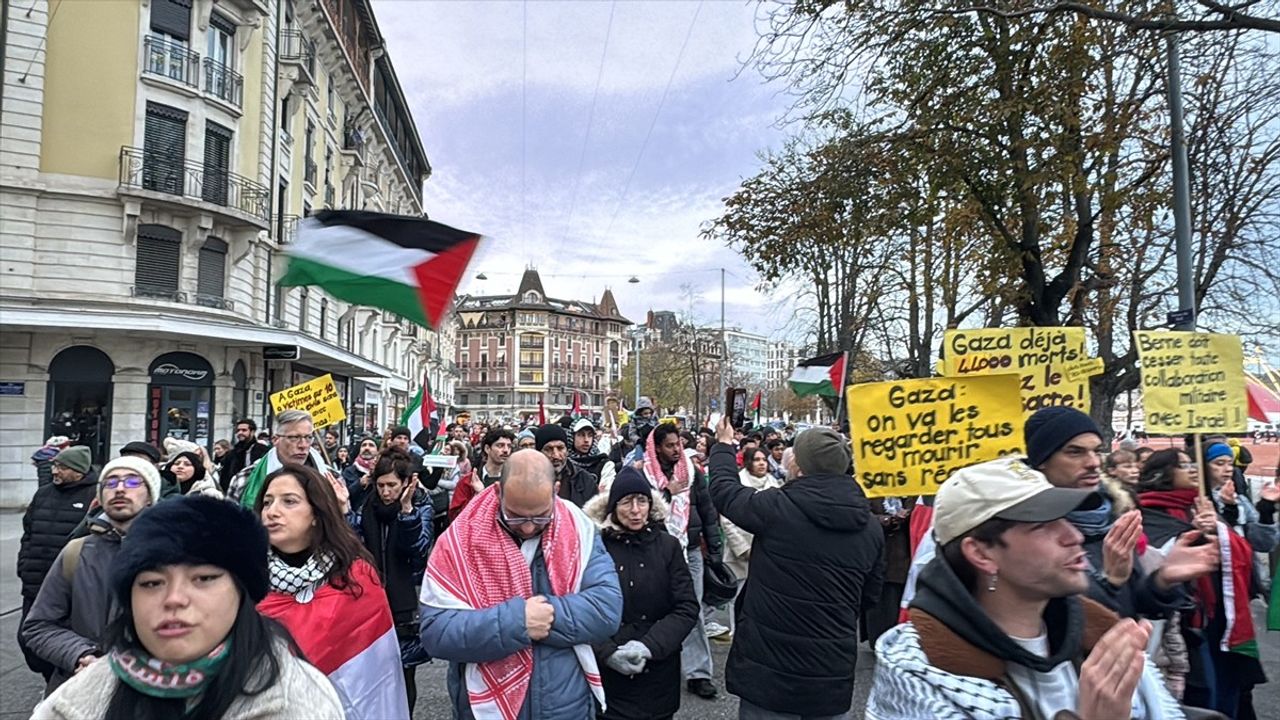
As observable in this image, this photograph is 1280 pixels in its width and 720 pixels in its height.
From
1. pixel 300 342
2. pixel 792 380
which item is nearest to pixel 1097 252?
pixel 792 380

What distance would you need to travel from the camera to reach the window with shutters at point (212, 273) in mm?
22203

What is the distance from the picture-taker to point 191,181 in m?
21.5

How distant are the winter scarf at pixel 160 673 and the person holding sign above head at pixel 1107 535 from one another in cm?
271

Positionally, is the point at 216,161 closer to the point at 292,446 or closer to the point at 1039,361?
the point at 292,446

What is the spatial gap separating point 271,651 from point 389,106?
5048cm

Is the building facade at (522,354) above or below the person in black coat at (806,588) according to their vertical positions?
above

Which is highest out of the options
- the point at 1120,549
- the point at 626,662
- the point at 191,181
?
the point at 191,181

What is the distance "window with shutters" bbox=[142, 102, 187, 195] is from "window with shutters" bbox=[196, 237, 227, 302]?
1917mm

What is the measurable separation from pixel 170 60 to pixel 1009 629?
83.3 feet

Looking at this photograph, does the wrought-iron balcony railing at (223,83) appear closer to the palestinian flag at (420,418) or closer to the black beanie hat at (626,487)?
the palestinian flag at (420,418)

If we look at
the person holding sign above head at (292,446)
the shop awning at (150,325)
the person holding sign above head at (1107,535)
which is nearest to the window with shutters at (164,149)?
the shop awning at (150,325)

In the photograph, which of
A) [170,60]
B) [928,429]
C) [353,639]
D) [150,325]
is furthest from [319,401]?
[170,60]

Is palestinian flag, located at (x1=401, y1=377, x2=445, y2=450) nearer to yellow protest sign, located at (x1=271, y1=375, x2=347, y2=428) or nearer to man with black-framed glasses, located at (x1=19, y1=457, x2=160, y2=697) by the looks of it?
yellow protest sign, located at (x1=271, y1=375, x2=347, y2=428)

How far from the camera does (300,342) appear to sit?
77.5ft
